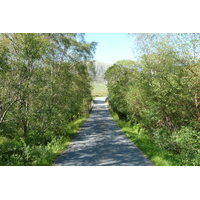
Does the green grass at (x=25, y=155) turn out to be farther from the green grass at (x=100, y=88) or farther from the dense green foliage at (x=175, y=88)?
the green grass at (x=100, y=88)

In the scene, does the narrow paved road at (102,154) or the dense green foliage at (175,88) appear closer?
the dense green foliage at (175,88)

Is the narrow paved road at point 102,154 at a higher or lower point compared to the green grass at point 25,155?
lower

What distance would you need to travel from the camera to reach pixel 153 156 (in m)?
7.35

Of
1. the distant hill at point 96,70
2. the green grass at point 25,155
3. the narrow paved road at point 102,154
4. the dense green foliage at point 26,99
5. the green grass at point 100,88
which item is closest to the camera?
the dense green foliage at point 26,99

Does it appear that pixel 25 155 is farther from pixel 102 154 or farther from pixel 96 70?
pixel 96 70

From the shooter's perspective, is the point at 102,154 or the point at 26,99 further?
the point at 102,154

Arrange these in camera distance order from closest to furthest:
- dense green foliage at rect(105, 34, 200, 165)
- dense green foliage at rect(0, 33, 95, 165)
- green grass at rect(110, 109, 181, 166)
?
dense green foliage at rect(105, 34, 200, 165), green grass at rect(110, 109, 181, 166), dense green foliage at rect(0, 33, 95, 165)

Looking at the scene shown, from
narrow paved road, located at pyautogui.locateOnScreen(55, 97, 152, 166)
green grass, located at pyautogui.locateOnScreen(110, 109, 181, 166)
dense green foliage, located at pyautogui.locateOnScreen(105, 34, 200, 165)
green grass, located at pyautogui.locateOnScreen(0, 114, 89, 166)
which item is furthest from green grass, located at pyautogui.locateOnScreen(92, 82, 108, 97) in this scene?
green grass, located at pyautogui.locateOnScreen(0, 114, 89, 166)

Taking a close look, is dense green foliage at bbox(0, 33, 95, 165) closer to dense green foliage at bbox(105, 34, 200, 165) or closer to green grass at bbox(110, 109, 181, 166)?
green grass at bbox(110, 109, 181, 166)

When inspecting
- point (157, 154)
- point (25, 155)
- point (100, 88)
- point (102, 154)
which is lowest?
point (102, 154)

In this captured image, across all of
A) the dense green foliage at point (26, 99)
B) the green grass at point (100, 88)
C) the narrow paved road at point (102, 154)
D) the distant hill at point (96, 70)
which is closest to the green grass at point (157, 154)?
the narrow paved road at point (102, 154)

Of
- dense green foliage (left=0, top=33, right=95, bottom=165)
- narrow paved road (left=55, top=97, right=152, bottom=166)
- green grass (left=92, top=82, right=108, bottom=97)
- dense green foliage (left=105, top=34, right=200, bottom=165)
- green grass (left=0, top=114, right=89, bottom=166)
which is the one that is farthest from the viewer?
green grass (left=92, top=82, right=108, bottom=97)

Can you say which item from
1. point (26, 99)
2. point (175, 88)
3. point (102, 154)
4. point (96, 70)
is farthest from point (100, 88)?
point (175, 88)
